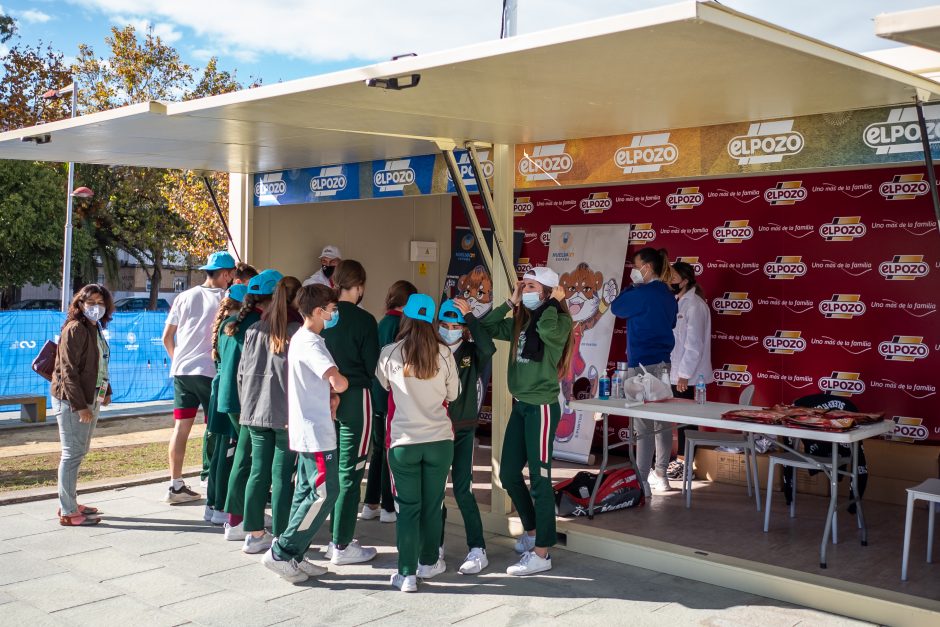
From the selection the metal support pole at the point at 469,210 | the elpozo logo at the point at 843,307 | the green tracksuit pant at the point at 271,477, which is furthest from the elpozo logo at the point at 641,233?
the green tracksuit pant at the point at 271,477

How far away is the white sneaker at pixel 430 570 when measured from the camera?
201 inches

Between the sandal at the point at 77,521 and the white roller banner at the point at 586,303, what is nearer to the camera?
the sandal at the point at 77,521

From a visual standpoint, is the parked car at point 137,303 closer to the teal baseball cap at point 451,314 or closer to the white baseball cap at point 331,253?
the white baseball cap at point 331,253

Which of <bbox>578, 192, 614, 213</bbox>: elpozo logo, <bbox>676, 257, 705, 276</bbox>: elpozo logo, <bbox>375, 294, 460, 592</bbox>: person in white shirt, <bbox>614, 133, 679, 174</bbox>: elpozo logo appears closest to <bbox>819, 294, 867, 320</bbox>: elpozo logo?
<bbox>676, 257, 705, 276</bbox>: elpozo logo

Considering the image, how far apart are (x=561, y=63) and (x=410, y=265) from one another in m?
6.31

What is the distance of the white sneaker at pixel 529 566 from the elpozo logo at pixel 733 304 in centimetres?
365

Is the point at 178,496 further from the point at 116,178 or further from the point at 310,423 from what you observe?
the point at 116,178

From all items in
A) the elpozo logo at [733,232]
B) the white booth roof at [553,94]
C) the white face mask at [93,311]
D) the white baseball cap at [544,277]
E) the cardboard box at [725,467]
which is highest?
the white booth roof at [553,94]

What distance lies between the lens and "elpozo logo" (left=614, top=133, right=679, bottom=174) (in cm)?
558

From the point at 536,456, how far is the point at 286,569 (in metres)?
1.47

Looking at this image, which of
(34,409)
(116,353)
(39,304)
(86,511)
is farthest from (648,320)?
(39,304)

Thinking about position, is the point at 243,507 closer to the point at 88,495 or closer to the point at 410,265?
the point at 88,495

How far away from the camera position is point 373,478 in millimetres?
6520

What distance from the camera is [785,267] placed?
7.79m
